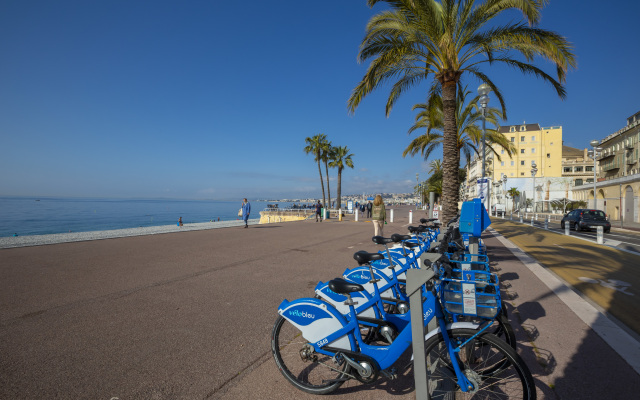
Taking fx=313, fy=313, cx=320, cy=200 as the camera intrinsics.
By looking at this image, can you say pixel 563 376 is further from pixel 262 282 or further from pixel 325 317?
pixel 262 282

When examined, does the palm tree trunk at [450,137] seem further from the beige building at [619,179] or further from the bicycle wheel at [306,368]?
the beige building at [619,179]

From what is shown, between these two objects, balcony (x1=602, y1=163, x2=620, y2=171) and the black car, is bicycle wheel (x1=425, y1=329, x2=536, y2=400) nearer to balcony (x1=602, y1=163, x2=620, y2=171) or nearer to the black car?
the black car

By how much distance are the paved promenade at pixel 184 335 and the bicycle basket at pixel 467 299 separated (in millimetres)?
864

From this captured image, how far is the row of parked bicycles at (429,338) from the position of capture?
86.3 inches

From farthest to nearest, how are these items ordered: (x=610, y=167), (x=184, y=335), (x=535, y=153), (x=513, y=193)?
(x=535, y=153) < (x=513, y=193) < (x=610, y=167) < (x=184, y=335)

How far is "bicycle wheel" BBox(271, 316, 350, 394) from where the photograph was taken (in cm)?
260

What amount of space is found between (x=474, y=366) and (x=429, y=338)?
422mm

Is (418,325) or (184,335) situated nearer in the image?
(418,325)

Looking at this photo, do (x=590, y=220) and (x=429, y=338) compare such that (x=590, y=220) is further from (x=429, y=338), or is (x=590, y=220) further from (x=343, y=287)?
(x=343, y=287)

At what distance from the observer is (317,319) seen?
2.63 m

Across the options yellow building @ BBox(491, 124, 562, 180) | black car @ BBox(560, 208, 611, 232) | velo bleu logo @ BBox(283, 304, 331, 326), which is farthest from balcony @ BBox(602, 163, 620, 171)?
velo bleu logo @ BBox(283, 304, 331, 326)

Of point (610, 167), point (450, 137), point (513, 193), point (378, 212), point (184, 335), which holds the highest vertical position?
point (610, 167)

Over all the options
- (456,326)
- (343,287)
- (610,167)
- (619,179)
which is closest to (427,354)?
(456,326)

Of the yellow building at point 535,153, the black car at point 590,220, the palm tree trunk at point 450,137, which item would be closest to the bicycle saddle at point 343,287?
the palm tree trunk at point 450,137
